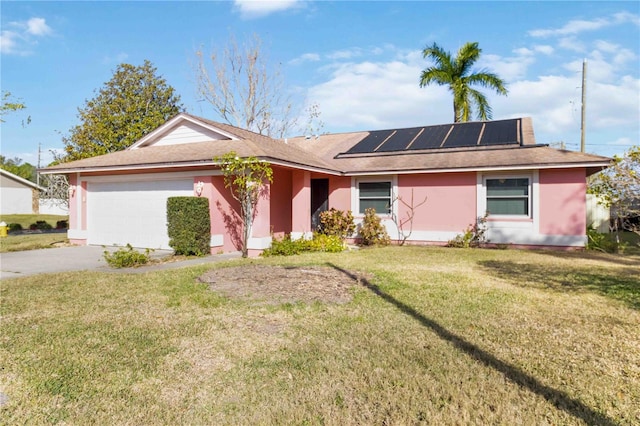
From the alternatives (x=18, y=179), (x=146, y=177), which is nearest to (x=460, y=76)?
(x=146, y=177)

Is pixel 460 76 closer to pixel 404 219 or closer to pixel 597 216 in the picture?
pixel 597 216

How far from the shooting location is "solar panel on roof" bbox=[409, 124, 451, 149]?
1584 centimetres

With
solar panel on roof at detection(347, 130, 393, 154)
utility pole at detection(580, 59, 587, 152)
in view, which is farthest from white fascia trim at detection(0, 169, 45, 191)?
utility pole at detection(580, 59, 587, 152)

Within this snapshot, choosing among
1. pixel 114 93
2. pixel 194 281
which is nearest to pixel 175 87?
pixel 114 93

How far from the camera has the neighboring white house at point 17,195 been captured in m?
37.2

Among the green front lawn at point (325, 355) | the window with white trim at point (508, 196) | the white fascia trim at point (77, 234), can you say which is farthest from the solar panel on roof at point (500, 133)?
the white fascia trim at point (77, 234)

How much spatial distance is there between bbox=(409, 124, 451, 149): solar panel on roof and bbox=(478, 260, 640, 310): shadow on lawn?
693cm

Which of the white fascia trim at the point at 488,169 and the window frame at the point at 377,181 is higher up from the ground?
the white fascia trim at the point at 488,169

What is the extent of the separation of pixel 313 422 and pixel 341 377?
2.39 feet

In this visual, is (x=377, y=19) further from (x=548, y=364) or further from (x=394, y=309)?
(x=548, y=364)

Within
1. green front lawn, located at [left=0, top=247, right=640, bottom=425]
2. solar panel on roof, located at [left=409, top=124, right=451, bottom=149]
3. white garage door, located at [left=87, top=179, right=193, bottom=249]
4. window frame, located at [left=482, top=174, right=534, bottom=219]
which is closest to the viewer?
green front lawn, located at [left=0, top=247, right=640, bottom=425]

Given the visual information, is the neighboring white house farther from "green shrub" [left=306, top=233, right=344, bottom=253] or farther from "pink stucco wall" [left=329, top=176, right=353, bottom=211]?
"green shrub" [left=306, top=233, right=344, bottom=253]

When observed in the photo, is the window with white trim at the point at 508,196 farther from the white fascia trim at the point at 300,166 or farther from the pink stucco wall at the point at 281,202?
the pink stucco wall at the point at 281,202

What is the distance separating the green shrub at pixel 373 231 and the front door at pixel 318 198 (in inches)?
78.4
